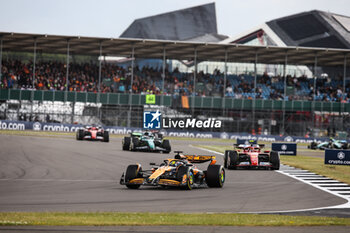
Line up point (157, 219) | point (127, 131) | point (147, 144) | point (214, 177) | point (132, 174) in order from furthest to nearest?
point (127, 131) < point (147, 144) < point (214, 177) < point (132, 174) < point (157, 219)

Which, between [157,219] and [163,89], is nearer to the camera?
[157,219]

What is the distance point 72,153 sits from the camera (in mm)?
29406

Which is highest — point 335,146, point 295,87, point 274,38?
point 274,38

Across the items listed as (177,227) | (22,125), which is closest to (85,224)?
(177,227)

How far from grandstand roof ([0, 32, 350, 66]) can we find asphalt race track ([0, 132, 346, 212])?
39064 mm

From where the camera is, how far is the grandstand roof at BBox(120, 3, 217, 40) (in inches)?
4729

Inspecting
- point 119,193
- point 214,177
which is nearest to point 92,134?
point 214,177

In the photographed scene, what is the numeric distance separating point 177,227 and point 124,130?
168ft

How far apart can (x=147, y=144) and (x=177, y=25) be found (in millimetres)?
93498

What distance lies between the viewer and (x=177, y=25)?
125m

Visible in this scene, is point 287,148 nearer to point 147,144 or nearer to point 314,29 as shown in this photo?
point 147,144

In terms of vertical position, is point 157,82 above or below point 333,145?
above

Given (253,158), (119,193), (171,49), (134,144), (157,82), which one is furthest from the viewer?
(157,82)

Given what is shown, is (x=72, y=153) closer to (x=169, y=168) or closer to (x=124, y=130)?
(x=169, y=168)
